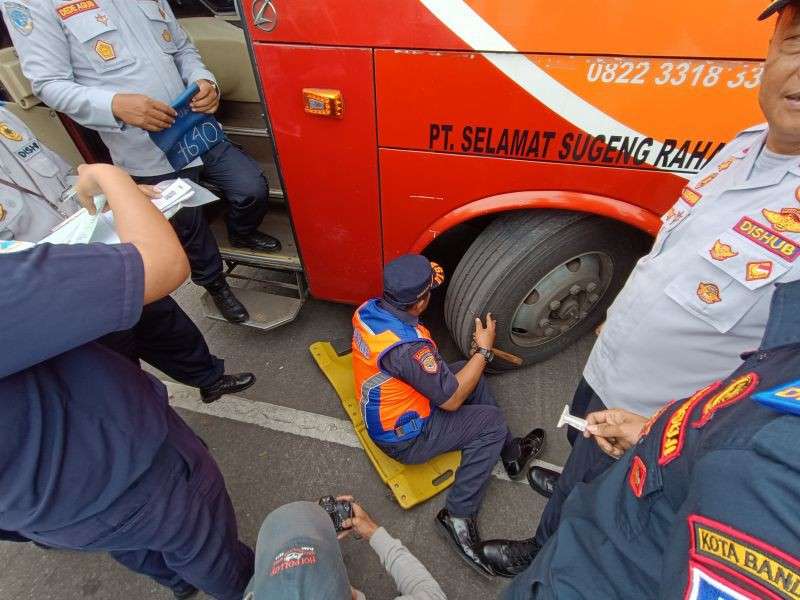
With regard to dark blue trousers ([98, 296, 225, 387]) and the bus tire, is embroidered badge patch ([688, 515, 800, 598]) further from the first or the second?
dark blue trousers ([98, 296, 225, 387])

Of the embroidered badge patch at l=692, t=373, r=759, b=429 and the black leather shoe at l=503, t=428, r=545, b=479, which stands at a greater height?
the embroidered badge patch at l=692, t=373, r=759, b=429

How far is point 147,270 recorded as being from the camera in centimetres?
81

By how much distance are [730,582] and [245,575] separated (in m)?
1.47

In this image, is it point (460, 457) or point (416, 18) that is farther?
point (460, 457)

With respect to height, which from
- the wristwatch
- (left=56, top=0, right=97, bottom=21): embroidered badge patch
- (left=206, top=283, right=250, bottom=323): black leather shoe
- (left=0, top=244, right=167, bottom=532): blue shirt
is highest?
(left=56, top=0, right=97, bottom=21): embroidered badge patch

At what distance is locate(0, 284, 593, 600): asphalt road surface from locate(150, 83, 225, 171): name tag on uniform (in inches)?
41.9

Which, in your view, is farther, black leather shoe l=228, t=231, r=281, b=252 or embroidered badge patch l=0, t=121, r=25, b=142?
black leather shoe l=228, t=231, r=281, b=252

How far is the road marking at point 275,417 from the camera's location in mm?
2154

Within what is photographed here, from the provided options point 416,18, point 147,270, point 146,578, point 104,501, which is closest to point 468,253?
point 416,18

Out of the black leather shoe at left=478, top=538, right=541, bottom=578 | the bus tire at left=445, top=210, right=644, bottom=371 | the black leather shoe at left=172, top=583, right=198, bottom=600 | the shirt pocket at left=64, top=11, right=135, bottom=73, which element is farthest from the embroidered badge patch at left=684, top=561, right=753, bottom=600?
the shirt pocket at left=64, top=11, right=135, bottom=73

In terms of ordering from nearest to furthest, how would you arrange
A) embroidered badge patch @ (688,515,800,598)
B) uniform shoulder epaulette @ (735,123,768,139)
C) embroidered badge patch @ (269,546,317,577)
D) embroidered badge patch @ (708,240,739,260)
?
1. embroidered badge patch @ (688,515,800,598)
2. embroidered badge patch @ (269,546,317,577)
3. embroidered badge patch @ (708,240,739,260)
4. uniform shoulder epaulette @ (735,123,768,139)

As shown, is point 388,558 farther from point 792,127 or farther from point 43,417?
point 792,127

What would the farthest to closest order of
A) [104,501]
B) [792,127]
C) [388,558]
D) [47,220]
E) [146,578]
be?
[146,578] < [47,220] < [388,558] < [104,501] < [792,127]

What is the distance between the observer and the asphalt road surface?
1726 mm
